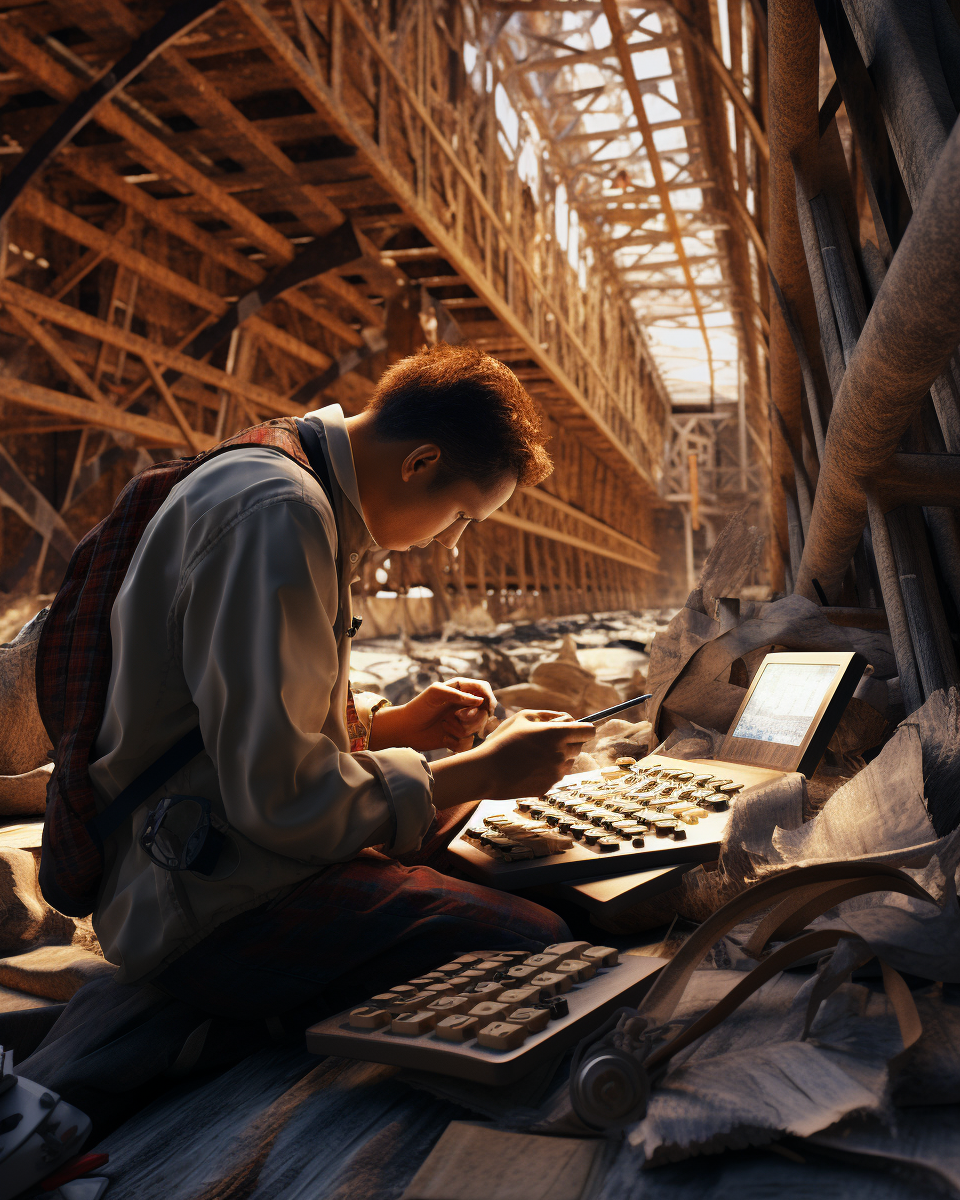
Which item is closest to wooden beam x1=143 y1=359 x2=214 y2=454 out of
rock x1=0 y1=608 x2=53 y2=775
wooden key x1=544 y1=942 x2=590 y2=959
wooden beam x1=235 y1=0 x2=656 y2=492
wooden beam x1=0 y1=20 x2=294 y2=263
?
wooden beam x1=0 y1=20 x2=294 y2=263

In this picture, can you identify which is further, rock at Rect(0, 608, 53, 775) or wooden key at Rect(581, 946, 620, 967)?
rock at Rect(0, 608, 53, 775)

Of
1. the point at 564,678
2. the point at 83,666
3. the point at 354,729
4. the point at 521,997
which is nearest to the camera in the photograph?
the point at 521,997

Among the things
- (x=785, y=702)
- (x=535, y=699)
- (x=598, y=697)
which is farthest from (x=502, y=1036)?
(x=598, y=697)

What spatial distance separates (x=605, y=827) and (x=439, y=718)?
693 millimetres

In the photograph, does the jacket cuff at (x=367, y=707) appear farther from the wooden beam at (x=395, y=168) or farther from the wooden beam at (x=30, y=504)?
the wooden beam at (x=30, y=504)

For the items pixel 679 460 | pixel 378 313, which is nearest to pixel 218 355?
pixel 378 313

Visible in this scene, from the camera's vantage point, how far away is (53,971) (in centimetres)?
183

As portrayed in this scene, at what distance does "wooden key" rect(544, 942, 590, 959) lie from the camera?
118 cm

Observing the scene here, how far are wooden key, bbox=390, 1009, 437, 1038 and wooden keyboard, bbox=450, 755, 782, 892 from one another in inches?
16.2

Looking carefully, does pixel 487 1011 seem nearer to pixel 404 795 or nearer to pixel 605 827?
pixel 404 795

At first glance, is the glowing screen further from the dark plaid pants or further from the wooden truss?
the wooden truss

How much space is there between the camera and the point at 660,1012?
37.0 inches

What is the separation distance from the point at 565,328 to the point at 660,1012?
10.1 m

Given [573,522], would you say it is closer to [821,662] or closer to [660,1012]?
[821,662]
